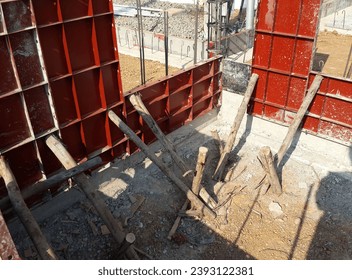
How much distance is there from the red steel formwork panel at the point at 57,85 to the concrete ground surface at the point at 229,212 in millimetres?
836

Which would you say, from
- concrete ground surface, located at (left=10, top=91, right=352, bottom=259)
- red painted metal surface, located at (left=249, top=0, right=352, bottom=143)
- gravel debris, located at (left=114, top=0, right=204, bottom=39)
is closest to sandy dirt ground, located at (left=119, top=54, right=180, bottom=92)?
gravel debris, located at (left=114, top=0, right=204, bottom=39)

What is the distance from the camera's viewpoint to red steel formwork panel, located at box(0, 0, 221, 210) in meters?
6.12

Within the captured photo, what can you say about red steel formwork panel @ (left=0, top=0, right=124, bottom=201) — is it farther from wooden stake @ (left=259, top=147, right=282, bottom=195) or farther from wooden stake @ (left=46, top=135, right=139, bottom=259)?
wooden stake @ (left=259, top=147, right=282, bottom=195)

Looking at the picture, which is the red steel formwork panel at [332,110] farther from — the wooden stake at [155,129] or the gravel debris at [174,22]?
the gravel debris at [174,22]

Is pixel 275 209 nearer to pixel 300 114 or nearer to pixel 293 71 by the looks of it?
pixel 300 114

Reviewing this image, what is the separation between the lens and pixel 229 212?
8.08 m

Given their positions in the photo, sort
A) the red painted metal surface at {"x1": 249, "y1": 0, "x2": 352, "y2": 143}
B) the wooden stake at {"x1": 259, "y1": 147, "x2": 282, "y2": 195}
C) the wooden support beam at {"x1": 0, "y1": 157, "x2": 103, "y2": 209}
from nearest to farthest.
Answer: the wooden support beam at {"x1": 0, "y1": 157, "x2": 103, "y2": 209}, the wooden stake at {"x1": 259, "y1": 147, "x2": 282, "y2": 195}, the red painted metal surface at {"x1": 249, "y1": 0, "x2": 352, "y2": 143}

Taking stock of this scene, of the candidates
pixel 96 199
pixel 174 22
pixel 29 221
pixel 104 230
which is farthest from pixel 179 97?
pixel 174 22

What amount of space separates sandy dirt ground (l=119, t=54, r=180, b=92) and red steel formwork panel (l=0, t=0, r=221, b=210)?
16.1ft

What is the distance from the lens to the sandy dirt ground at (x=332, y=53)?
13492 millimetres

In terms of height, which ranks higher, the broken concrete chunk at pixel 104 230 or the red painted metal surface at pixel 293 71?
the red painted metal surface at pixel 293 71

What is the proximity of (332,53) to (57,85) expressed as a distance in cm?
1271

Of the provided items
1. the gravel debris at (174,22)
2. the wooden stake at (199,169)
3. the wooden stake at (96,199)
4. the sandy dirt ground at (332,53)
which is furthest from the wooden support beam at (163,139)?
the gravel debris at (174,22)

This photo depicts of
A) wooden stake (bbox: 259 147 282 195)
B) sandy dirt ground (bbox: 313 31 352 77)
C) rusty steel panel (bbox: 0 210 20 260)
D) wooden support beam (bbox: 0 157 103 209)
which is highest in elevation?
rusty steel panel (bbox: 0 210 20 260)
